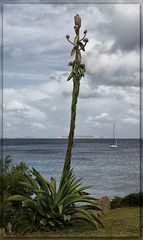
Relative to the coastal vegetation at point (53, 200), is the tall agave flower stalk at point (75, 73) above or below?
above

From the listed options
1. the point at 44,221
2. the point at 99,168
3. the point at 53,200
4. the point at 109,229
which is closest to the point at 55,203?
the point at 53,200

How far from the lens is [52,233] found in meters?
12.1

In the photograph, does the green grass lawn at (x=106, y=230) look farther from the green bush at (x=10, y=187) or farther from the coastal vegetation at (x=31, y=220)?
the green bush at (x=10, y=187)

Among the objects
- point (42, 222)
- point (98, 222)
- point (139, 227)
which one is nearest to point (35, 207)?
point (42, 222)

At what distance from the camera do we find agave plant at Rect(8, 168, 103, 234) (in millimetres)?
12188

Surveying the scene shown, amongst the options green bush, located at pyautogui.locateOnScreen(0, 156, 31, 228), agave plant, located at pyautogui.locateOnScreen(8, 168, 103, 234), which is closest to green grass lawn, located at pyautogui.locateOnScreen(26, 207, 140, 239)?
agave plant, located at pyautogui.locateOnScreen(8, 168, 103, 234)

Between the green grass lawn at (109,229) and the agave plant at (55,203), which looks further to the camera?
the agave plant at (55,203)

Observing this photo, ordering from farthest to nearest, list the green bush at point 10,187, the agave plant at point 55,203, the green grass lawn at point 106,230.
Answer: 1. the green bush at point 10,187
2. the agave plant at point 55,203
3. the green grass lawn at point 106,230

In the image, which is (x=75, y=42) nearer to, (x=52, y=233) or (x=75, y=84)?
(x=75, y=84)

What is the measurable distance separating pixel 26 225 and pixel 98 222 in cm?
188

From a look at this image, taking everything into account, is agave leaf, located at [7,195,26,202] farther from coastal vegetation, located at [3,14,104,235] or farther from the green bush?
the green bush

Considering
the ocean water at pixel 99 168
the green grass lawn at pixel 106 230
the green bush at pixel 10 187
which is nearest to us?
the green grass lawn at pixel 106 230

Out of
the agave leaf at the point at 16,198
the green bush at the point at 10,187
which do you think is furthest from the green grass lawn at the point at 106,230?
the agave leaf at the point at 16,198

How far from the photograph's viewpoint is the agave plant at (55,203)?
1219cm
